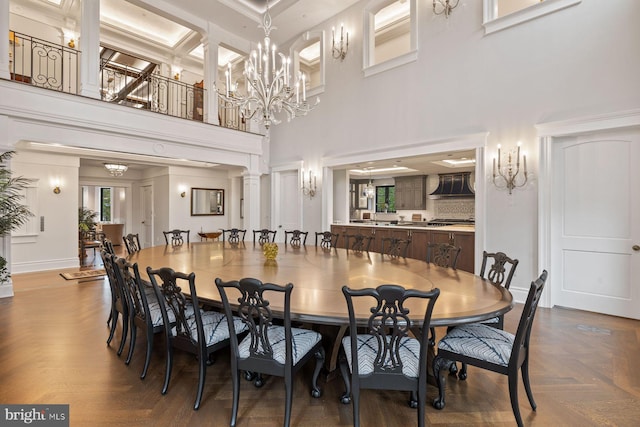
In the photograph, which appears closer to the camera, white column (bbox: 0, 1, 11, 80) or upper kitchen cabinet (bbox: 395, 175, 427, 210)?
white column (bbox: 0, 1, 11, 80)

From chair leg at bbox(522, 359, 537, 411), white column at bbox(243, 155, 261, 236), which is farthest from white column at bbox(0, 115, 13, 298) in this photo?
chair leg at bbox(522, 359, 537, 411)

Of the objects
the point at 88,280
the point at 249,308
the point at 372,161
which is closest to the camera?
the point at 249,308

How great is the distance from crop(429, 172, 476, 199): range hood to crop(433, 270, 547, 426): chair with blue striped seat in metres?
7.72

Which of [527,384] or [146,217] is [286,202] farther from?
[527,384]

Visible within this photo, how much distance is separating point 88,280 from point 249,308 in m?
5.25

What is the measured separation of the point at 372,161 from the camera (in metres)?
5.90

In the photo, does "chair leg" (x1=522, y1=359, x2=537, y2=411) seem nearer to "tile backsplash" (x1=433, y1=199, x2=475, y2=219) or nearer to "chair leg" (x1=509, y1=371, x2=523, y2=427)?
"chair leg" (x1=509, y1=371, x2=523, y2=427)

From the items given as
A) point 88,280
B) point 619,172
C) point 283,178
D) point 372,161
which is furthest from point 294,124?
point 619,172

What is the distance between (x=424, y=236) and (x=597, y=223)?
232cm

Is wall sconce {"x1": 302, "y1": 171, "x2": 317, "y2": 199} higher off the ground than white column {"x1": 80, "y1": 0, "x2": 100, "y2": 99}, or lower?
lower

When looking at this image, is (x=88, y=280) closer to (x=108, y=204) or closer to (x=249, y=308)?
(x=249, y=308)

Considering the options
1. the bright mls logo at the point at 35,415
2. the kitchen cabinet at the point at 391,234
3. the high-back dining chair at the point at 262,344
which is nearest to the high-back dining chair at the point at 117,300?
the bright mls logo at the point at 35,415

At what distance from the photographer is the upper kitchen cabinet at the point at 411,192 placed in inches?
408

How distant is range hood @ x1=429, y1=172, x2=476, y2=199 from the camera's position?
29.9ft
